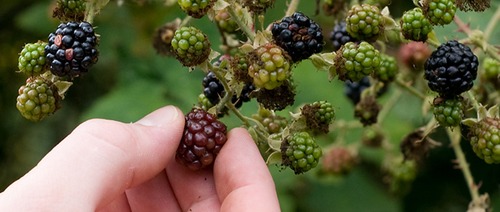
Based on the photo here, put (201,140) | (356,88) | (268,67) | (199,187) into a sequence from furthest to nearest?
(356,88)
(199,187)
(201,140)
(268,67)

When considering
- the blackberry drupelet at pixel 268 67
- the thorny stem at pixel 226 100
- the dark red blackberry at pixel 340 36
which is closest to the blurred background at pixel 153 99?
the dark red blackberry at pixel 340 36

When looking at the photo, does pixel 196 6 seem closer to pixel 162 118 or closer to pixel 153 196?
pixel 162 118

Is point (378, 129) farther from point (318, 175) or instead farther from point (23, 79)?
point (23, 79)

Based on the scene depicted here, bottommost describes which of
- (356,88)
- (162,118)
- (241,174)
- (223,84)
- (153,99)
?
(153,99)

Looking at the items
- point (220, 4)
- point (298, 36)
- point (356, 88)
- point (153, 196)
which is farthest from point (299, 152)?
point (356, 88)

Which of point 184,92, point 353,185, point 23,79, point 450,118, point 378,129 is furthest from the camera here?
point 353,185

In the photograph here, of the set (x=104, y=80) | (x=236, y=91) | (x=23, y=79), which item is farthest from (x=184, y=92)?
(x=236, y=91)

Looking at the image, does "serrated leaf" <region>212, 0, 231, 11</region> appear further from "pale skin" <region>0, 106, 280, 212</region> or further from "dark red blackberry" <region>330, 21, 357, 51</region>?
"dark red blackberry" <region>330, 21, 357, 51</region>
